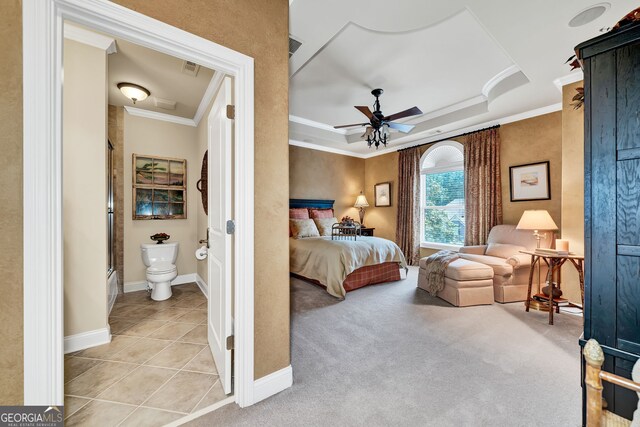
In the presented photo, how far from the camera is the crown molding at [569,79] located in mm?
2918

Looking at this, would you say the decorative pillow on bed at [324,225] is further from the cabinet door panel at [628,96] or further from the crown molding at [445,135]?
the cabinet door panel at [628,96]

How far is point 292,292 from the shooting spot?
12.3ft

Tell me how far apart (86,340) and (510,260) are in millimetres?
4690

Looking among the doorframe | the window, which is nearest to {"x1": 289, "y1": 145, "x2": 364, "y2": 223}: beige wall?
the window

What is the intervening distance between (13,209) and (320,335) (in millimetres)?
2225

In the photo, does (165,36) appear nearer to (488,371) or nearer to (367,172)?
(488,371)

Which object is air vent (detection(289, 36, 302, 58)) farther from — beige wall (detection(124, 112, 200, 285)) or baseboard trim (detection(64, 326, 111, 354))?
baseboard trim (detection(64, 326, 111, 354))

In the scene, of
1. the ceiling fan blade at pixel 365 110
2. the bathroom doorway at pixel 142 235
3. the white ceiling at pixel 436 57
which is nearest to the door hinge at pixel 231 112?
the bathroom doorway at pixel 142 235

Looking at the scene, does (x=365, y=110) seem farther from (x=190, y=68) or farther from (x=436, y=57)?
(x=190, y=68)

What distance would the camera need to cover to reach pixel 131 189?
3742mm

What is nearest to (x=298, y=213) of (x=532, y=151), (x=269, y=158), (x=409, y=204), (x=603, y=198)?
(x=409, y=204)

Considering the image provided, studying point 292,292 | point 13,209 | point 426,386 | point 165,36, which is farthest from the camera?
point 292,292

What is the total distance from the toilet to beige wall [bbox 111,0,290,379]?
238cm

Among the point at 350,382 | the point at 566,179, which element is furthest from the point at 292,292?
the point at 566,179
